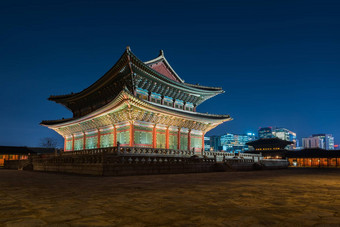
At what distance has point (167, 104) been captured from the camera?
34.7m

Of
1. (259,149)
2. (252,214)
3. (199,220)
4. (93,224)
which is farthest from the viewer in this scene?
(259,149)

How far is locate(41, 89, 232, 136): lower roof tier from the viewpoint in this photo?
25258 mm

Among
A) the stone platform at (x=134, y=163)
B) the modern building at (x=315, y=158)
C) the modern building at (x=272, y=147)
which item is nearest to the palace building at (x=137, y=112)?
the stone platform at (x=134, y=163)

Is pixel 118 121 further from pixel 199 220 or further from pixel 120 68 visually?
pixel 199 220

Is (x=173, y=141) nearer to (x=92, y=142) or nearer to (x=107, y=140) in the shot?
(x=107, y=140)

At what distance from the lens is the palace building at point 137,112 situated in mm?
27031

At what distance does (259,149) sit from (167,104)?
39.9 metres

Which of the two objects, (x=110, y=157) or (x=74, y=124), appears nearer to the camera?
(x=110, y=157)

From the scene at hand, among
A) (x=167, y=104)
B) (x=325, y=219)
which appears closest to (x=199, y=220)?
(x=325, y=219)

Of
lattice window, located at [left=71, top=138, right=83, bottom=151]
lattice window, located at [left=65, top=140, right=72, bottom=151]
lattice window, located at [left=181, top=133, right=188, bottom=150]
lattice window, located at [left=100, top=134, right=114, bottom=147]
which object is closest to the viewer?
lattice window, located at [left=100, top=134, right=114, bottom=147]

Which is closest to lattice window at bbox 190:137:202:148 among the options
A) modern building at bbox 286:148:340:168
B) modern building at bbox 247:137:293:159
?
modern building at bbox 286:148:340:168

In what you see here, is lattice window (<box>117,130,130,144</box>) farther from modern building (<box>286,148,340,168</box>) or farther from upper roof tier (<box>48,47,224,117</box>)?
modern building (<box>286,148,340,168</box>)

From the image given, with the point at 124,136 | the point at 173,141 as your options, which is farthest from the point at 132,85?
the point at 173,141

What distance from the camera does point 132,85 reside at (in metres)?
29.6
